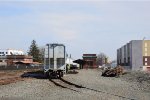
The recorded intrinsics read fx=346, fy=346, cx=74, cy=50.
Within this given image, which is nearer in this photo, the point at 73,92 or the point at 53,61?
the point at 73,92

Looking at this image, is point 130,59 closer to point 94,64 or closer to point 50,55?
point 94,64

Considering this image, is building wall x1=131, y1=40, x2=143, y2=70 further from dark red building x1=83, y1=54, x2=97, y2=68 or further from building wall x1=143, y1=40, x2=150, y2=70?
dark red building x1=83, y1=54, x2=97, y2=68

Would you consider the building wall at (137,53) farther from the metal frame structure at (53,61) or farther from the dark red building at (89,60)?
the metal frame structure at (53,61)

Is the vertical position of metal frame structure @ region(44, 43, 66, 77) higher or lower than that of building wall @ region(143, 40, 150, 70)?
lower

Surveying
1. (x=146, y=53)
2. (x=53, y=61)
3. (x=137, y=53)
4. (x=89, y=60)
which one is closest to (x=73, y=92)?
(x=53, y=61)

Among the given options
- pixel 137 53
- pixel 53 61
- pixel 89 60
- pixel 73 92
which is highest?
pixel 137 53

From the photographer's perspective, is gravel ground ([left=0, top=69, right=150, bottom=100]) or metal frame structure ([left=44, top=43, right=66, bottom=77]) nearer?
gravel ground ([left=0, top=69, right=150, bottom=100])

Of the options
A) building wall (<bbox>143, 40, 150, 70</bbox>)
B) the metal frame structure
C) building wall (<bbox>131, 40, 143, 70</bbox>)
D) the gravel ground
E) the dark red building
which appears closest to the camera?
the gravel ground

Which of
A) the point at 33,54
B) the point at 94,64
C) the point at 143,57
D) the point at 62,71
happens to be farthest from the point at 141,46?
the point at 62,71

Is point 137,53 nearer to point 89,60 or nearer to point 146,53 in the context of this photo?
point 146,53

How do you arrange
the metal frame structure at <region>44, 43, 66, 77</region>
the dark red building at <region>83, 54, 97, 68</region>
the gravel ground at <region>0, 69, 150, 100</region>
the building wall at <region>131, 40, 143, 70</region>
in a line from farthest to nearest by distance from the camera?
the building wall at <region>131, 40, 143, 70</region> → the dark red building at <region>83, 54, 97, 68</region> → the metal frame structure at <region>44, 43, 66, 77</region> → the gravel ground at <region>0, 69, 150, 100</region>

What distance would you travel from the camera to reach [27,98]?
1853 cm

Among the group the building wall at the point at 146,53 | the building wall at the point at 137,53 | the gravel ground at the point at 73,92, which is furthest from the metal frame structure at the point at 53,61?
the building wall at the point at 146,53

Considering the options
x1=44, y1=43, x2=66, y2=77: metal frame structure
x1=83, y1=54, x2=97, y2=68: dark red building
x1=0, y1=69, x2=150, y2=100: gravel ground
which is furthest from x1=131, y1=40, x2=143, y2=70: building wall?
x1=0, y1=69, x2=150, y2=100: gravel ground
